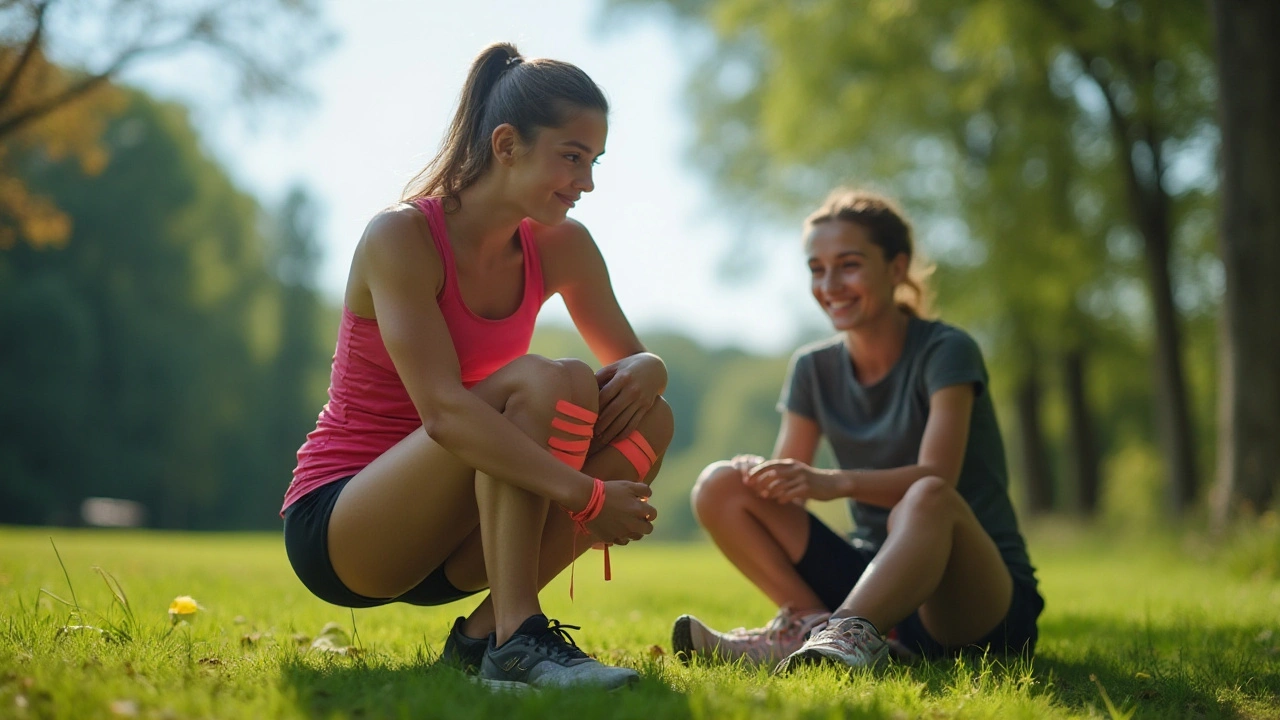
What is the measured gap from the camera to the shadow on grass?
2.10m

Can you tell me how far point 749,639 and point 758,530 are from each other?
0.41 m

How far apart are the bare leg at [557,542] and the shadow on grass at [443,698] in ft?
1.00

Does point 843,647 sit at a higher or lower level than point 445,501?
lower

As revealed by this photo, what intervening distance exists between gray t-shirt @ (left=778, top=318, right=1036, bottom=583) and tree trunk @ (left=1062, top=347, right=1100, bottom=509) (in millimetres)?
13538

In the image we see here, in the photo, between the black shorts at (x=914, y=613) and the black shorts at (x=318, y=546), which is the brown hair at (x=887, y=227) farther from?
the black shorts at (x=318, y=546)

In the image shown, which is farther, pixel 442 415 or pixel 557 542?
pixel 557 542

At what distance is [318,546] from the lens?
286 cm

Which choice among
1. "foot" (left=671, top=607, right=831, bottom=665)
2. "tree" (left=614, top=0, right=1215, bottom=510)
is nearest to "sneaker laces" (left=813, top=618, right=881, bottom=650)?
"foot" (left=671, top=607, right=831, bottom=665)

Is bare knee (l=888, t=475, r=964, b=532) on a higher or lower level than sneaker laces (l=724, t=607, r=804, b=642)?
higher

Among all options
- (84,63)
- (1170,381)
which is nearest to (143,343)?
(84,63)

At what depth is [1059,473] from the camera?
1281 inches

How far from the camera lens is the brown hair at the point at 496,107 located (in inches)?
113

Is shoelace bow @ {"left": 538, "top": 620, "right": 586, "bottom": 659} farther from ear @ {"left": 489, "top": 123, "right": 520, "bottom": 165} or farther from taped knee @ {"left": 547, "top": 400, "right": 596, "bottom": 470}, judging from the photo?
ear @ {"left": 489, "top": 123, "right": 520, "bottom": 165}

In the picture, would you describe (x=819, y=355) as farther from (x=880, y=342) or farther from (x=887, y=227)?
(x=887, y=227)
